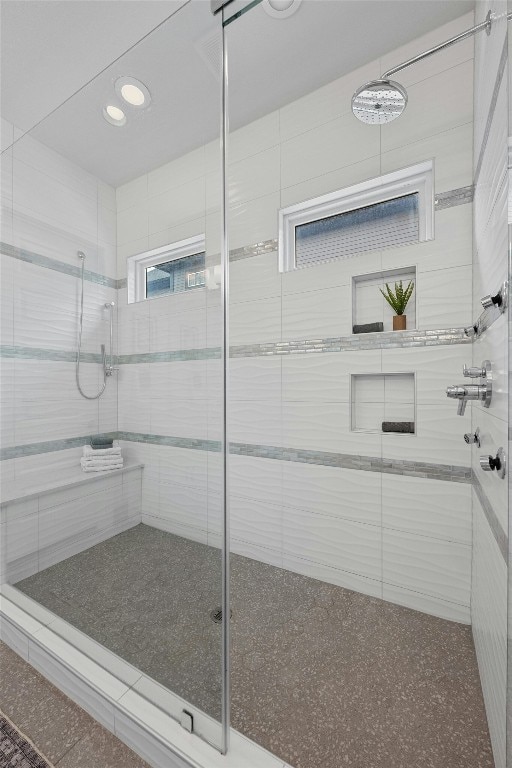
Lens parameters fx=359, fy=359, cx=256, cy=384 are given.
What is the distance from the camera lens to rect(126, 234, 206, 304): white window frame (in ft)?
3.73

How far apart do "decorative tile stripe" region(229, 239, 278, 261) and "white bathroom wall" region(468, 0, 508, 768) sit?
1.05m

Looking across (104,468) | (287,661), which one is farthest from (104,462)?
(287,661)

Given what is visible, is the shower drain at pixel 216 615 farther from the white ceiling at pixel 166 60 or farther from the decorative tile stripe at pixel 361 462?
the white ceiling at pixel 166 60

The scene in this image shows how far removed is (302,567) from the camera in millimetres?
2031

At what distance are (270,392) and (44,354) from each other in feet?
3.83

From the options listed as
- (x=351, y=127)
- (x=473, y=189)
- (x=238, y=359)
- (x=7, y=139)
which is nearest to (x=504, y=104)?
(x=473, y=189)

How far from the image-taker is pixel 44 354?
1512 millimetres

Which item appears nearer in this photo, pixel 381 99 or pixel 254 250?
pixel 381 99

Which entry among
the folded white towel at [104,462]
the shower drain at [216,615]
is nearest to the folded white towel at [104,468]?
the folded white towel at [104,462]

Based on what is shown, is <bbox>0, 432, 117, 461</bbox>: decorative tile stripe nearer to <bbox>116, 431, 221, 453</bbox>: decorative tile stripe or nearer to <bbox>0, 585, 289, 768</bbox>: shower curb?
<bbox>116, 431, 221, 453</bbox>: decorative tile stripe

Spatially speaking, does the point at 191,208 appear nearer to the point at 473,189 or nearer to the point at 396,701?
the point at 473,189

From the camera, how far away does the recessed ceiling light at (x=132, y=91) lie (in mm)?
1270

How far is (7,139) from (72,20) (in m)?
0.59

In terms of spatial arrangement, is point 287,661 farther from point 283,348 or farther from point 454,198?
point 454,198
